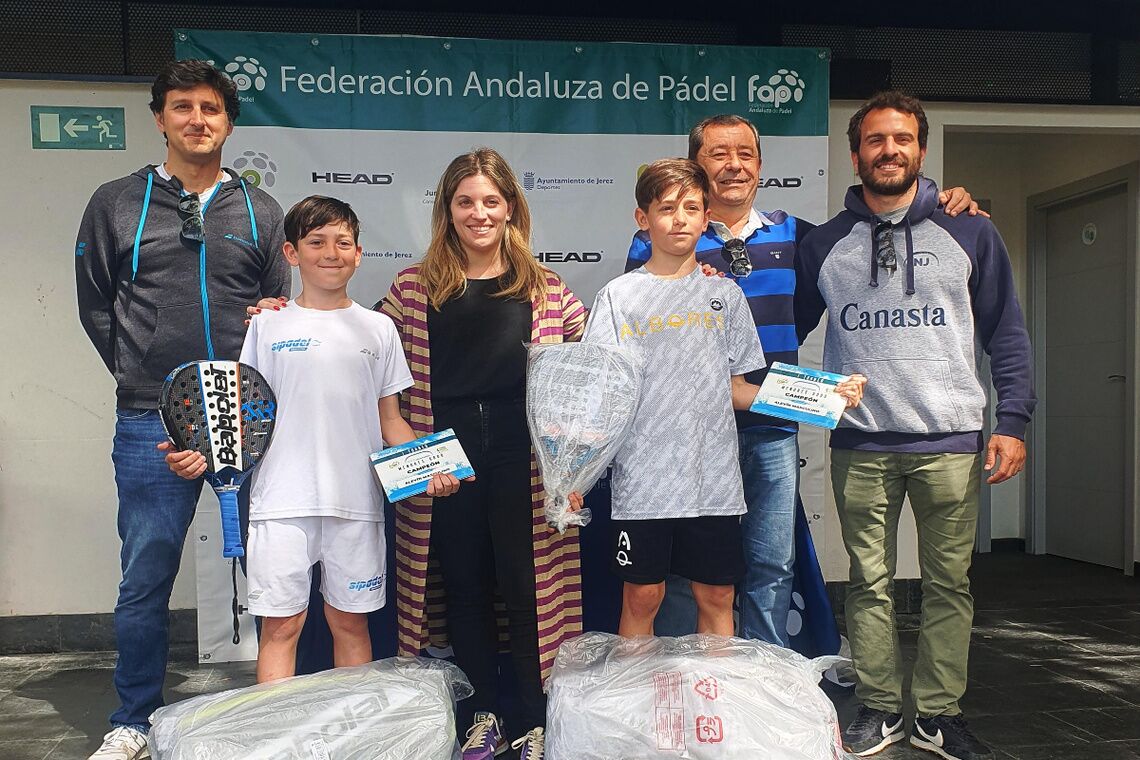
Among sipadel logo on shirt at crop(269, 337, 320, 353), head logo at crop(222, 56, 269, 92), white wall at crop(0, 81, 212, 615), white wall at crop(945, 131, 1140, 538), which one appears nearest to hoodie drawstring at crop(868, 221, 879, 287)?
sipadel logo on shirt at crop(269, 337, 320, 353)

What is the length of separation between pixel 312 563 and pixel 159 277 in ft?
3.22

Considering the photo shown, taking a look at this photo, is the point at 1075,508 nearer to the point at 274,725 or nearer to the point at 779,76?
the point at 779,76

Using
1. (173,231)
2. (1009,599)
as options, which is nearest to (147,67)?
(173,231)

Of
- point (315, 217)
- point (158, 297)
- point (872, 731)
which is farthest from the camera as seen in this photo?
point (872, 731)

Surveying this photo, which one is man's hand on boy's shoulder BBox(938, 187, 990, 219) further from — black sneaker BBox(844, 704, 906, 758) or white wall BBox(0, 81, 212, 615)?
white wall BBox(0, 81, 212, 615)

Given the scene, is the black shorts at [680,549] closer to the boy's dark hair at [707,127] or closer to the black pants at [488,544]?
the black pants at [488,544]

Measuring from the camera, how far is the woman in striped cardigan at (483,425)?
259 centimetres

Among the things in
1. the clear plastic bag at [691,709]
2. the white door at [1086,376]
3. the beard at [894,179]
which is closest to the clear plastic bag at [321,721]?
the clear plastic bag at [691,709]

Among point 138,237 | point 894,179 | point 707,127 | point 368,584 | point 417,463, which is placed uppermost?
point 707,127

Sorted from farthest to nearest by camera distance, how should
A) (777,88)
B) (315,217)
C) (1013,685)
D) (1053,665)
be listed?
(777,88) < (1053,665) < (1013,685) < (315,217)

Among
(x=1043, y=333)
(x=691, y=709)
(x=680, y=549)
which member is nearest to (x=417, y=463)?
(x=680, y=549)

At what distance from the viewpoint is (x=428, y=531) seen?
2.63m

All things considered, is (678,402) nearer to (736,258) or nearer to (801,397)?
(801,397)

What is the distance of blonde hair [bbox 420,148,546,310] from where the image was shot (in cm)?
261
